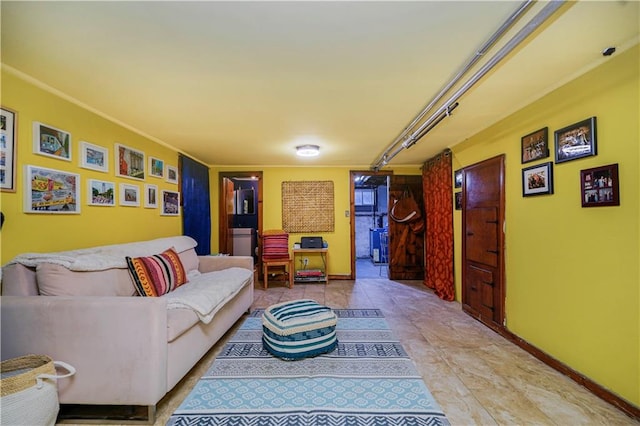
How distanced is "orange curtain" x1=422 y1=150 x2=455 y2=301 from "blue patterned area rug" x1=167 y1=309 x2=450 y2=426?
1.89m

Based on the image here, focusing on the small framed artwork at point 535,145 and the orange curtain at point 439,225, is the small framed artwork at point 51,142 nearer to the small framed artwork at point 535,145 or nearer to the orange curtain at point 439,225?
the small framed artwork at point 535,145

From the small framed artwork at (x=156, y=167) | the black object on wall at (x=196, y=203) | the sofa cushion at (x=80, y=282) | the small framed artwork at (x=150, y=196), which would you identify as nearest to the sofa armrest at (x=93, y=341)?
the sofa cushion at (x=80, y=282)

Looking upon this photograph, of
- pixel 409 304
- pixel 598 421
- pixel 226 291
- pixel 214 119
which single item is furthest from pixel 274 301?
pixel 598 421

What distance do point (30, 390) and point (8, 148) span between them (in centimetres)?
152

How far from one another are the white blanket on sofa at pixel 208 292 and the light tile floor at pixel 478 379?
472mm

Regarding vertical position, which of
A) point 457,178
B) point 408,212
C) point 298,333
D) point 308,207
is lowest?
point 298,333

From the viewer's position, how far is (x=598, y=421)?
158 centimetres

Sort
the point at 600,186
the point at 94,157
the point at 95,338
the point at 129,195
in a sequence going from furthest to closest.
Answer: the point at 129,195 < the point at 94,157 < the point at 600,186 < the point at 95,338

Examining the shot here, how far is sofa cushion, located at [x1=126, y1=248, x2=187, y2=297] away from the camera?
2.24m

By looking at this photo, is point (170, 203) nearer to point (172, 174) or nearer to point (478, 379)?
point (172, 174)

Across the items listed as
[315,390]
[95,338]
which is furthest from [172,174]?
[315,390]

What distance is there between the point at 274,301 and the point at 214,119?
252 cm

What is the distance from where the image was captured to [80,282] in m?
1.88

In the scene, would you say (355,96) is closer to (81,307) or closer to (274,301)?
(81,307)
